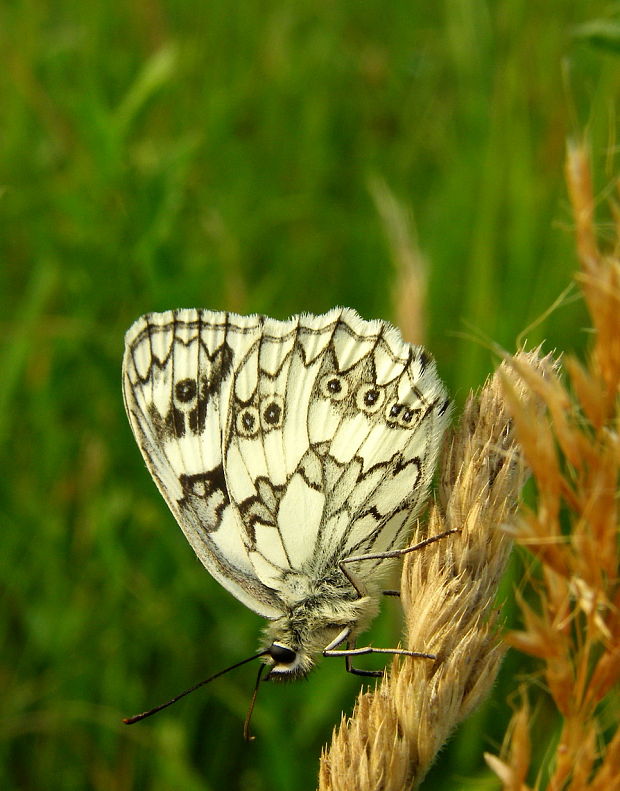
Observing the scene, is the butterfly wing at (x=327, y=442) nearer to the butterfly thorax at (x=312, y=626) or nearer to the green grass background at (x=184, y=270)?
the butterfly thorax at (x=312, y=626)

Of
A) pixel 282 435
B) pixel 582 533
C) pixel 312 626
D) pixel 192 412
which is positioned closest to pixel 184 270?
pixel 192 412

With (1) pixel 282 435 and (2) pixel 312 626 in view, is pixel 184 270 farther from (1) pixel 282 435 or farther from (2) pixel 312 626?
(2) pixel 312 626

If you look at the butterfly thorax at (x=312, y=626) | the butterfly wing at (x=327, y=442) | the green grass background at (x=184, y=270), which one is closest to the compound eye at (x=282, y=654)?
the butterfly thorax at (x=312, y=626)

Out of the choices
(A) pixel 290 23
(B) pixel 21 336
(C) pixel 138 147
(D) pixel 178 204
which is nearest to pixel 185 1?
(A) pixel 290 23

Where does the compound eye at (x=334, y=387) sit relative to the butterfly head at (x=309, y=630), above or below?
above

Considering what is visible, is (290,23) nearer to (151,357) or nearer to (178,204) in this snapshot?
(178,204)

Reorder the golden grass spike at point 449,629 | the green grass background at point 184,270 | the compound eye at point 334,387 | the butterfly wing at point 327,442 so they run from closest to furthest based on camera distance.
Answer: the golden grass spike at point 449,629 < the butterfly wing at point 327,442 < the compound eye at point 334,387 < the green grass background at point 184,270

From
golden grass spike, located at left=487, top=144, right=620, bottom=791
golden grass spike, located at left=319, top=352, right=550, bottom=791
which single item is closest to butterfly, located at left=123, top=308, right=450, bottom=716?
golden grass spike, located at left=319, top=352, right=550, bottom=791
